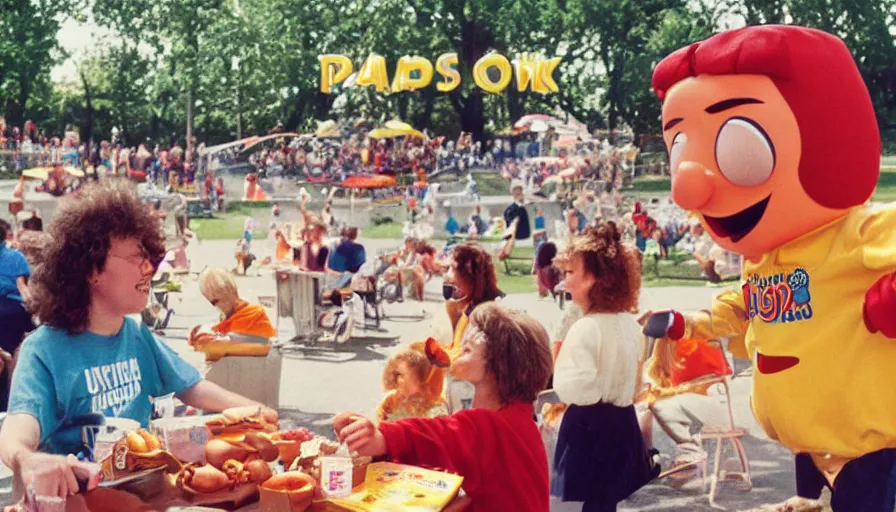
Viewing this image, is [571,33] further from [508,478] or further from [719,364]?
[508,478]

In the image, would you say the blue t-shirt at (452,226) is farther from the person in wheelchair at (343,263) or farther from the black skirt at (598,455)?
the black skirt at (598,455)

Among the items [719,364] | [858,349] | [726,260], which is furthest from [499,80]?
[858,349]

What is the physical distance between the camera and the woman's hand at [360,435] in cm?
216

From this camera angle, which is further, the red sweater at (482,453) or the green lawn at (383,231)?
the green lawn at (383,231)

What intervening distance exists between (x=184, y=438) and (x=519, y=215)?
12073mm

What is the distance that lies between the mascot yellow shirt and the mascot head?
0.28 feet

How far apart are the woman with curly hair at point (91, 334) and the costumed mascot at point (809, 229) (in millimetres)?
1496

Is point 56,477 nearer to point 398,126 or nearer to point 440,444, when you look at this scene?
point 440,444

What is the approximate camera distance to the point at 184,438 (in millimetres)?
2307

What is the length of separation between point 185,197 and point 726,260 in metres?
6.49

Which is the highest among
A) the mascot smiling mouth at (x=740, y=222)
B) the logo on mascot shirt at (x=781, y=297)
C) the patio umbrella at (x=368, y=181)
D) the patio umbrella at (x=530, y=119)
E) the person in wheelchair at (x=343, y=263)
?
the patio umbrella at (x=530, y=119)

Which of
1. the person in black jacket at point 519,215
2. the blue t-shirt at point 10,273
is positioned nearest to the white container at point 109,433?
the blue t-shirt at point 10,273

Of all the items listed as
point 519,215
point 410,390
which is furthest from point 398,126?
point 410,390

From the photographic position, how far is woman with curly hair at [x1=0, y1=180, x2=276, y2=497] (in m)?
2.31
